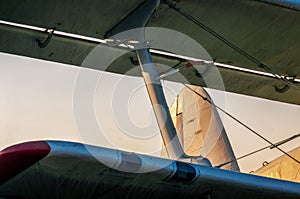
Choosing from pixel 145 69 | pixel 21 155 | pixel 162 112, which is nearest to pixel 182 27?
pixel 145 69

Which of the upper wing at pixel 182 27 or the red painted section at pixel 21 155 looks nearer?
the red painted section at pixel 21 155

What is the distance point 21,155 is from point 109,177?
3.23 ft

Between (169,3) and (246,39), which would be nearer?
(169,3)

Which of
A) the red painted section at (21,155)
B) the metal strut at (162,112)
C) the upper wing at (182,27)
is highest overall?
the upper wing at (182,27)

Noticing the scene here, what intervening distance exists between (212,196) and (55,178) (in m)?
1.39

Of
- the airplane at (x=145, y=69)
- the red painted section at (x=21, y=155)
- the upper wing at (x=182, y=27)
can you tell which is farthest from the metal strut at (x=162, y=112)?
the red painted section at (x=21, y=155)

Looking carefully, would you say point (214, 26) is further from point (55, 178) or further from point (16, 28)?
point (55, 178)

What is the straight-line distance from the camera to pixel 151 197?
5.19 m

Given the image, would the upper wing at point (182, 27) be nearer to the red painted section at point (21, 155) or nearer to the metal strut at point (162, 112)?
the metal strut at point (162, 112)

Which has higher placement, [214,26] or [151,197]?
[214,26]

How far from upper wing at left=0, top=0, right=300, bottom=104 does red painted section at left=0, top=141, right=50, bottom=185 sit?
2.44m

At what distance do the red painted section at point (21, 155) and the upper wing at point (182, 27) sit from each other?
2439 mm

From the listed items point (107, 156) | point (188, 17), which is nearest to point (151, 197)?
point (107, 156)

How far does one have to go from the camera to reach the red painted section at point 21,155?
3.99 metres
